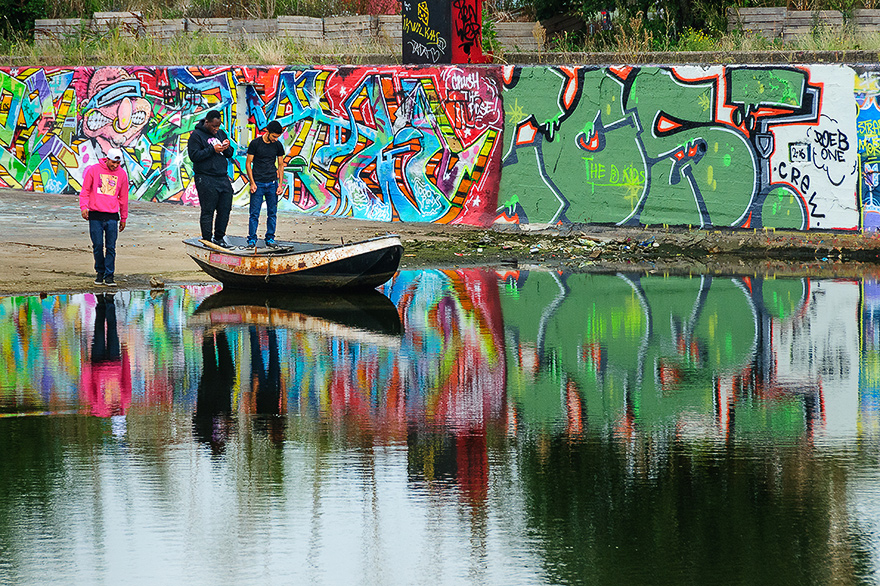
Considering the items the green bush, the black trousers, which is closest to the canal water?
the black trousers

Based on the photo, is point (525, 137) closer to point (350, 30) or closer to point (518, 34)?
point (518, 34)

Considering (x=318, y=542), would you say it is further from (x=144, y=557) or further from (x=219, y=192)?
(x=219, y=192)

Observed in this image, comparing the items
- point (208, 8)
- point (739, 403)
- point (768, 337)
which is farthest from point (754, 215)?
point (208, 8)

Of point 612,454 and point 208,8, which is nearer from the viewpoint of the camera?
point 612,454

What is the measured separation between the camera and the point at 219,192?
15.4 meters

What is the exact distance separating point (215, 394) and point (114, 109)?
15819 mm

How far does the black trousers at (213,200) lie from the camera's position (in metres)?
15.4

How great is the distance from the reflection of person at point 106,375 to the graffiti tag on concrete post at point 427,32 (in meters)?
10.2

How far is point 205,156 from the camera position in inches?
599

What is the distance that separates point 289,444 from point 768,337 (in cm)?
587

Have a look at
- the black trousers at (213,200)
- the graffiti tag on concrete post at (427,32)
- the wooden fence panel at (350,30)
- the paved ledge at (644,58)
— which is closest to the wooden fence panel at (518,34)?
the wooden fence panel at (350,30)

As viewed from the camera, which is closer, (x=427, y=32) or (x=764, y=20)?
(x=427, y=32)

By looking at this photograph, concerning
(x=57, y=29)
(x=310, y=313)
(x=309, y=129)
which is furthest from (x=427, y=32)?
(x=57, y=29)

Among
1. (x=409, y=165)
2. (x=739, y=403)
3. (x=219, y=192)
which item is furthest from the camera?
(x=409, y=165)
